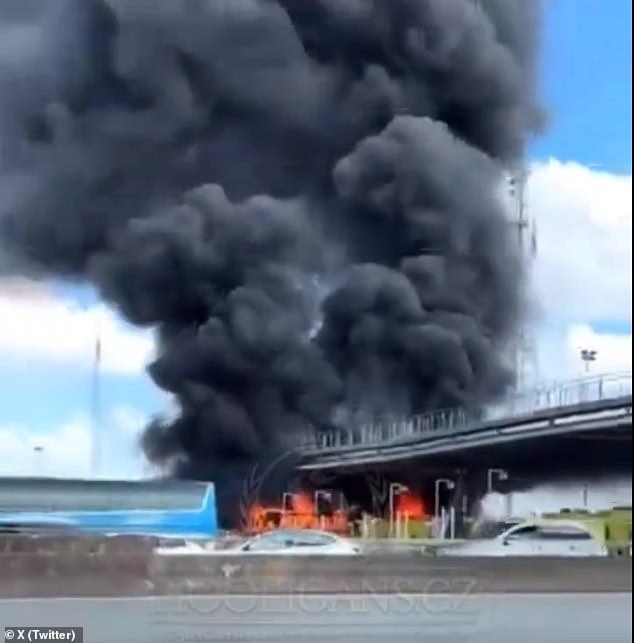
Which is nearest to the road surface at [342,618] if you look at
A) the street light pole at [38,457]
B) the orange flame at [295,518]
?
the orange flame at [295,518]

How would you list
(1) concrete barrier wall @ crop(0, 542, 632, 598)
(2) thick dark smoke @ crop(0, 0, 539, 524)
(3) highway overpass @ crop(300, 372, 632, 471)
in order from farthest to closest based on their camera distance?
1. (2) thick dark smoke @ crop(0, 0, 539, 524)
2. (1) concrete barrier wall @ crop(0, 542, 632, 598)
3. (3) highway overpass @ crop(300, 372, 632, 471)

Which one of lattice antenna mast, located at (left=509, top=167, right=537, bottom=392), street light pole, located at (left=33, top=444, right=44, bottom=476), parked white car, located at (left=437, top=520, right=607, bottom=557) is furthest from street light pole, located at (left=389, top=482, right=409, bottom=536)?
street light pole, located at (left=33, top=444, right=44, bottom=476)

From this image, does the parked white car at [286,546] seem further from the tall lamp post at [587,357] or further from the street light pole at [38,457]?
the tall lamp post at [587,357]

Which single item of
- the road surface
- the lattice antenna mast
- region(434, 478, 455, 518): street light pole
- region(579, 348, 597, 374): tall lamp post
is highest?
the lattice antenna mast

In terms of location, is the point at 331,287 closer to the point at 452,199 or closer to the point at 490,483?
the point at 452,199

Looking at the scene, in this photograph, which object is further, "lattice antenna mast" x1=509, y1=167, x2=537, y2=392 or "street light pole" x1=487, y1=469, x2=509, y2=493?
"lattice antenna mast" x1=509, y1=167, x2=537, y2=392

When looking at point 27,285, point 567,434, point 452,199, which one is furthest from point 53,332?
point 567,434

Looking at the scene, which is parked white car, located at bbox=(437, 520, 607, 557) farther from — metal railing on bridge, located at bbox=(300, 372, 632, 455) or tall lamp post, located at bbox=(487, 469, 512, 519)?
metal railing on bridge, located at bbox=(300, 372, 632, 455)
